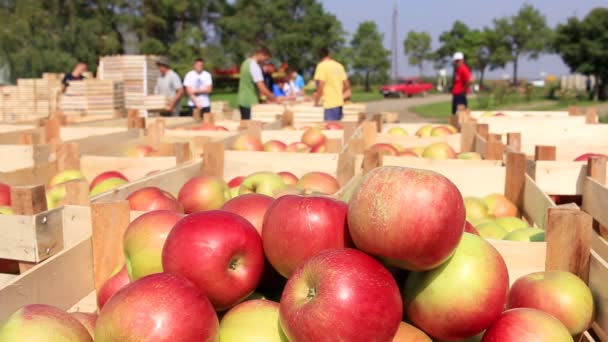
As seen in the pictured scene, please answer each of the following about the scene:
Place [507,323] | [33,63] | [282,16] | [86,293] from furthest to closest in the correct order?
[282,16] < [33,63] < [86,293] < [507,323]

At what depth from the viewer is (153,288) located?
1581 millimetres

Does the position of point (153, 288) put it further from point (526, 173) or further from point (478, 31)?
point (478, 31)

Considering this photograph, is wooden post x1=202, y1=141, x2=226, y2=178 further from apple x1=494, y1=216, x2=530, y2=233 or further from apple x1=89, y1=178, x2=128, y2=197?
apple x1=494, y1=216, x2=530, y2=233

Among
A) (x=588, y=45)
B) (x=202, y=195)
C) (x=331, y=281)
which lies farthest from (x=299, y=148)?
(x=588, y=45)

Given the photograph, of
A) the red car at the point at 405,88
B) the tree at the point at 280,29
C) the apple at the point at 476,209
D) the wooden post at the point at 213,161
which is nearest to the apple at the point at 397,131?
the wooden post at the point at 213,161

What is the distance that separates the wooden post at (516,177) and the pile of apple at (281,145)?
173cm

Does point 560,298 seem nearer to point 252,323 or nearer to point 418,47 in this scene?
point 252,323

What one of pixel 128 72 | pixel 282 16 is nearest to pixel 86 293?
pixel 128 72

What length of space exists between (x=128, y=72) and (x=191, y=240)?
49.5 ft

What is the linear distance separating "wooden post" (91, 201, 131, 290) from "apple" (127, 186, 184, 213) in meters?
0.41

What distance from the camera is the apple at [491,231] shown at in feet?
9.34

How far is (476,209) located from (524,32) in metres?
65.2

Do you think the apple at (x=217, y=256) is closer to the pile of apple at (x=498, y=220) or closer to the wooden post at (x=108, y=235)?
the wooden post at (x=108, y=235)

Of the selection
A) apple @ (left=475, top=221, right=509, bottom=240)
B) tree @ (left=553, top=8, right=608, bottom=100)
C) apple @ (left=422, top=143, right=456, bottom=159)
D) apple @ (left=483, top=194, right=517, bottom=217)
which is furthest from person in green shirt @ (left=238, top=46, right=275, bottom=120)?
tree @ (left=553, top=8, right=608, bottom=100)
